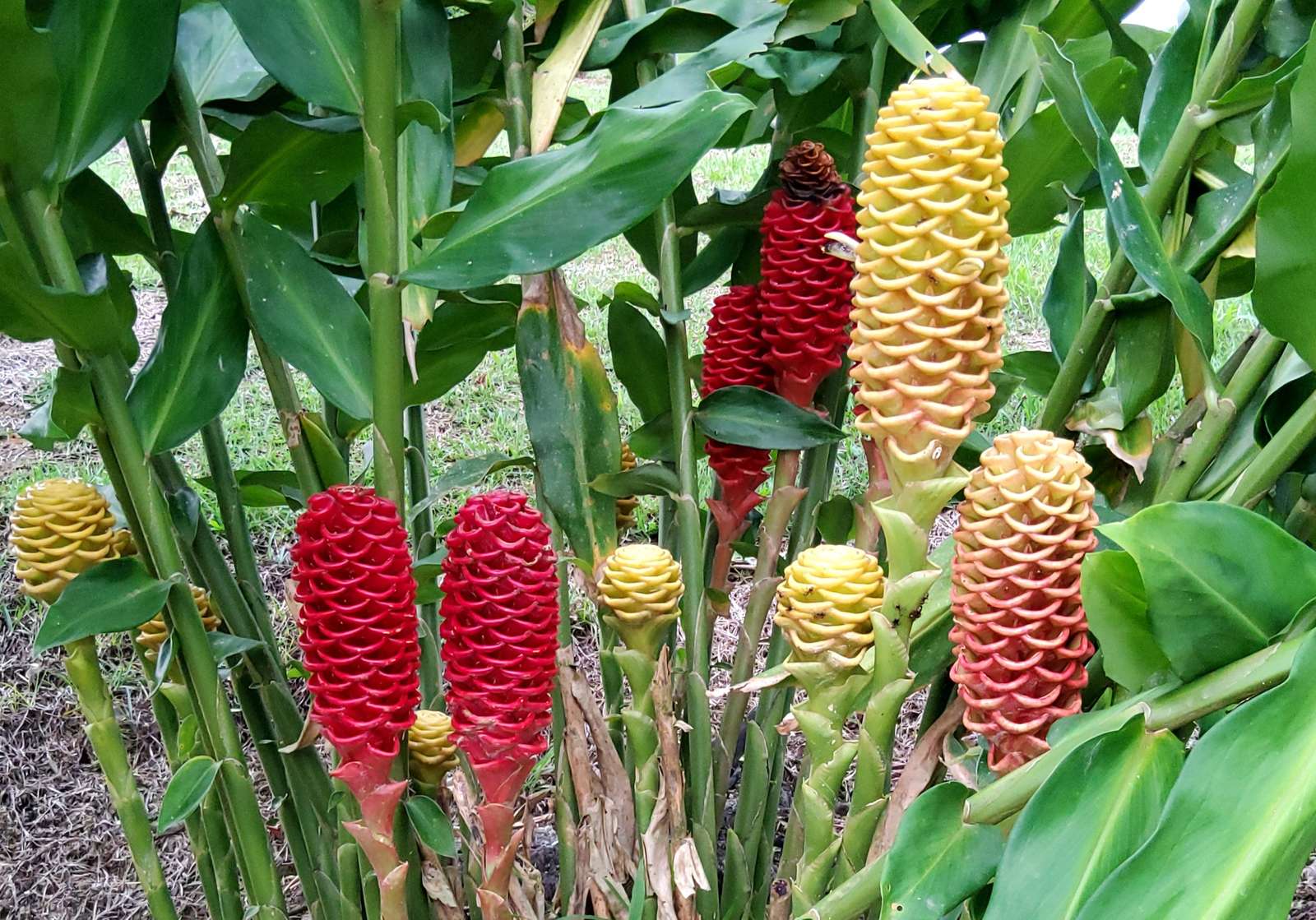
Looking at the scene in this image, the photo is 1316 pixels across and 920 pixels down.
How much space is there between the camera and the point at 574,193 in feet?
1.83

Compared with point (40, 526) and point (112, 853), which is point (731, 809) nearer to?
point (112, 853)

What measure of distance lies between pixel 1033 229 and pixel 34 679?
4.29ft

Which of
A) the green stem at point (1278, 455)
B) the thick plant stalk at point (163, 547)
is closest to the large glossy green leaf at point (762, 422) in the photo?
the green stem at point (1278, 455)

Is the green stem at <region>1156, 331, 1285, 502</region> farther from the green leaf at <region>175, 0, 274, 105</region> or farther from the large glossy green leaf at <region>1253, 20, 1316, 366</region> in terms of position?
the green leaf at <region>175, 0, 274, 105</region>

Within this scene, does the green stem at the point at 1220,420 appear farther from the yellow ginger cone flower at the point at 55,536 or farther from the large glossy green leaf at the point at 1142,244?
the yellow ginger cone flower at the point at 55,536

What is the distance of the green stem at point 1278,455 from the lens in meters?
0.48

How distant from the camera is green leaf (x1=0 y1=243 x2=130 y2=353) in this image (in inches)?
20.6

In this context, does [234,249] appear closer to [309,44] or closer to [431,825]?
[309,44]

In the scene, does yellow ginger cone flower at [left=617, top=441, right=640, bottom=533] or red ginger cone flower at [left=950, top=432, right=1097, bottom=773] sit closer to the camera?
red ginger cone flower at [left=950, top=432, right=1097, bottom=773]

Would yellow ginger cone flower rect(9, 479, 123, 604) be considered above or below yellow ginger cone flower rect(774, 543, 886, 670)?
below

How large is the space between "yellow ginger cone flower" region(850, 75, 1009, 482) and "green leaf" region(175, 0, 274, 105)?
20.4 inches

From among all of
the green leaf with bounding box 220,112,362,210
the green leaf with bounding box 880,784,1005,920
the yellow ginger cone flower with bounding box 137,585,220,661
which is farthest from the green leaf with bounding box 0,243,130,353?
the green leaf with bounding box 880,784,1005,920

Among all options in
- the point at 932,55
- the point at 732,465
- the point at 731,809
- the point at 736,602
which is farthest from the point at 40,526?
the point at 736,602

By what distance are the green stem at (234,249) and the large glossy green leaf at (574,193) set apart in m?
0.15
